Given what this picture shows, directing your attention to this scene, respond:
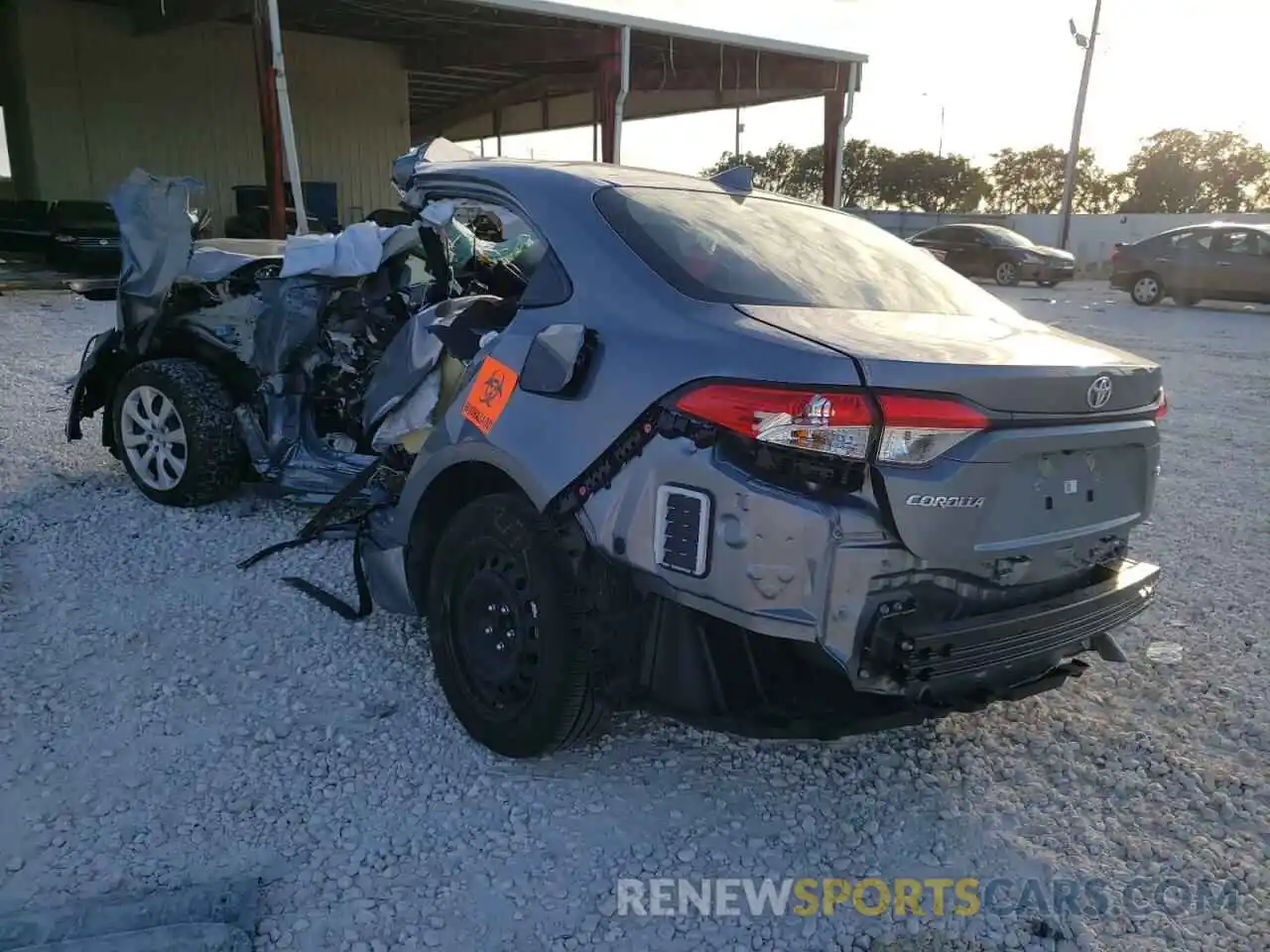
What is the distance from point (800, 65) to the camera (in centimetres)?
1839

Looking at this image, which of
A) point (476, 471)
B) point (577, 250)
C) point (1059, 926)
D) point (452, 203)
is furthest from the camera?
point (452, 203)

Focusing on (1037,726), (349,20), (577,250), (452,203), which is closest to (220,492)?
(452,203)

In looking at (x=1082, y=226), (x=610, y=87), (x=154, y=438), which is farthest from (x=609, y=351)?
(x=1082, y=226)

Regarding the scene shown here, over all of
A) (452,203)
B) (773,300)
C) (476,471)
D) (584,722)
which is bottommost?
(584,722)

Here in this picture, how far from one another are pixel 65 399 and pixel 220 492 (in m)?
3.38

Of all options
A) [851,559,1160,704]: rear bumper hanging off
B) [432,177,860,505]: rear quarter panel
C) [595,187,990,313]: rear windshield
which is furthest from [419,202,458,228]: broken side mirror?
[851,559,1160,704]: rear bumper hanging off

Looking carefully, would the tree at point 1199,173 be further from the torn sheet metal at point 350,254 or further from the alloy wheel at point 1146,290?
the torn sheet metal at point 350,254

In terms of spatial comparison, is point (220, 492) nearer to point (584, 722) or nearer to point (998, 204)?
point (584, 722)

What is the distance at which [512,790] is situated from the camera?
280 cm

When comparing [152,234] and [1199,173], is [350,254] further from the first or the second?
[1199,173]

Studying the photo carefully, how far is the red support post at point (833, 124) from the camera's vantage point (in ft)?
60.0

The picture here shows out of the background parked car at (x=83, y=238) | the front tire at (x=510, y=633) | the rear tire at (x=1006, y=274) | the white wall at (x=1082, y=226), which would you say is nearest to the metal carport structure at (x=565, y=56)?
the background parked car at (x=83, y=238)

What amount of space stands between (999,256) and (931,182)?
1365 inches

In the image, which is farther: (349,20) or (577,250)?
(349,20)
